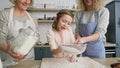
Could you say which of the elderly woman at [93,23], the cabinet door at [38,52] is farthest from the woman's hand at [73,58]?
the cabinet door at [38,52]

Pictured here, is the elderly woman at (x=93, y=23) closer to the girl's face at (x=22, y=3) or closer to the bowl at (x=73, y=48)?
the bowl at (x=73, y=48)

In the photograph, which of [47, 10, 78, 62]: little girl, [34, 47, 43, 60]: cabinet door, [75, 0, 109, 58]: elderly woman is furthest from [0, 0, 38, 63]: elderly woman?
[34, 47, 43, 60]: cabinet door

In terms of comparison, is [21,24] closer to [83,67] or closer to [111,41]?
[83,67]

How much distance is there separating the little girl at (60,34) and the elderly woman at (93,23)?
0.11m

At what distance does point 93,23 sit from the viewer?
5.77 feet

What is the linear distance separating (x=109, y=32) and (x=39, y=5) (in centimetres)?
142

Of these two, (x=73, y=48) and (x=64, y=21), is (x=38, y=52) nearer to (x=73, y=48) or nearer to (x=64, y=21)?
(x=64, y=21)

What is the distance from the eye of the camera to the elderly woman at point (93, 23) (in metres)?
1.69

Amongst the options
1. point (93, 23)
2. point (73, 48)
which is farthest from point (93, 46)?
point (73, 48)

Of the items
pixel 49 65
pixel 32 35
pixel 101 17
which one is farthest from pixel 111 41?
pixel 32 35

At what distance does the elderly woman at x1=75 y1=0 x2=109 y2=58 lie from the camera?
1.69 meters

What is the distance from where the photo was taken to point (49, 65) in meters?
1.26

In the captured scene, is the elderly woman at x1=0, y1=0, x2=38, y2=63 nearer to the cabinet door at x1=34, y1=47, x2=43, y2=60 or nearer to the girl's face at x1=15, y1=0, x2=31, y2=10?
Result: the girl's face at x1=15, y1=0, x2=31, y2=10

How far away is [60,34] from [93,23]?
0.34m
